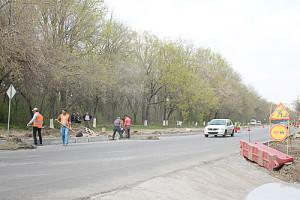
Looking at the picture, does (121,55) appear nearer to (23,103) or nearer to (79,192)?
(23,103)

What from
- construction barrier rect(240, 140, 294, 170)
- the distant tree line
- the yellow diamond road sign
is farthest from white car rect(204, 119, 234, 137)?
construction barrier rect(240, 140, 294, 170)

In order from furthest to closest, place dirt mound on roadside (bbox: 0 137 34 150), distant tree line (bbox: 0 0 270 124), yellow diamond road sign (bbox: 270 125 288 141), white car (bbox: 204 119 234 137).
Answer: white car (bbox: 204 119 234 137), distant tree line (bbox: 0 0 270 124), yellow diamond road sign (bbox: 270 125 288 141), dirt mound on roadside (bbox: 0 137 34 150)

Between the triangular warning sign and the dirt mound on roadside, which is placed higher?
the triangular warning sign

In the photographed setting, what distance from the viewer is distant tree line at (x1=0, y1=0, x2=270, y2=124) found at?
805 inches

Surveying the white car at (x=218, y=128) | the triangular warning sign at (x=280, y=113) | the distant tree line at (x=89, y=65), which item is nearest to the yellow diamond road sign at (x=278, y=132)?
the triangular warning sign at (x=280, y=113)

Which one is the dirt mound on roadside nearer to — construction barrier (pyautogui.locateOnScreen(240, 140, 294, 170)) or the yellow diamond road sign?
construction barrier (pyautogui.locateOnScreen(240, 140, 294, 170))

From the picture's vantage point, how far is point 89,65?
95.8 ft

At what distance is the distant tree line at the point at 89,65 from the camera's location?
805 inches

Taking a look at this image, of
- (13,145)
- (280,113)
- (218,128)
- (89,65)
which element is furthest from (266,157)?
(89,65)

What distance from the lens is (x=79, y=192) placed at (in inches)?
235

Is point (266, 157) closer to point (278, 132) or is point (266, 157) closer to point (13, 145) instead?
point (278, 132)

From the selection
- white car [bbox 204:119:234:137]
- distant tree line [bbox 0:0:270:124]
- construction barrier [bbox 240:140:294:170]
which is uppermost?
distant tree line [bbox 0:0:270:124]

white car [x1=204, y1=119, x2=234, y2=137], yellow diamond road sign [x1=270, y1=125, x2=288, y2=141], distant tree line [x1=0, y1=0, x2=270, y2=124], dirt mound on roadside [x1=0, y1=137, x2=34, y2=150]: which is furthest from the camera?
white car [x1=204, y1=119, x2=234, y2=137]

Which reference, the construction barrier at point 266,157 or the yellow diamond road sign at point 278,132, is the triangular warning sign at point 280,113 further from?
the construction barrier at point 266,157
